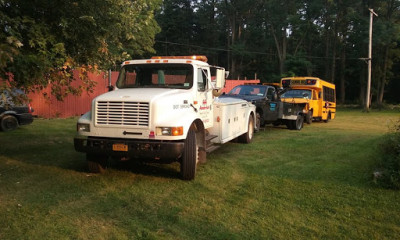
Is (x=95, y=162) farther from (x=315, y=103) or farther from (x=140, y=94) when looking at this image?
(x=315, y=103)

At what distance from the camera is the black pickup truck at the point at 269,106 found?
1304cm

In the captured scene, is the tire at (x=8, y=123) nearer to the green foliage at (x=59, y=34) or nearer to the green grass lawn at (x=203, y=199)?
the green grass lawn at (x=203, y=199)

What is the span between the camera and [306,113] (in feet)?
53.5

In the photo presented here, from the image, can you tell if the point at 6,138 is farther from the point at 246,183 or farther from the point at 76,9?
the point at 246,183

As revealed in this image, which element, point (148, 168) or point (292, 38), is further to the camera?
point (292, 38)

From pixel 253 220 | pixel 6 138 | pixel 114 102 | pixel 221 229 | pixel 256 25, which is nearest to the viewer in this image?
pixel 221 229

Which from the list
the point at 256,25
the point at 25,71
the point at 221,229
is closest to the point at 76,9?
the point at 25,71

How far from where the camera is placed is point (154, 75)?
24.4 feet

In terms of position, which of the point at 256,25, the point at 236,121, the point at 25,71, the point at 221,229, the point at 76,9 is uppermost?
the point at 256,25

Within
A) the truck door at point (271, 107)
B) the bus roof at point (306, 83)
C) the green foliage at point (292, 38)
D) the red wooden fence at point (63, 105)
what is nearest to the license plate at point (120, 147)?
the truck door at point (271, 107)

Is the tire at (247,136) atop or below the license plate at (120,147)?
A: below

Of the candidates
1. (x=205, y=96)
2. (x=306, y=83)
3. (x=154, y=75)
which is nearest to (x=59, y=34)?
(x=154, y=75)

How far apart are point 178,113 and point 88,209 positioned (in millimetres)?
2268

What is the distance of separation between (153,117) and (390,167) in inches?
168
